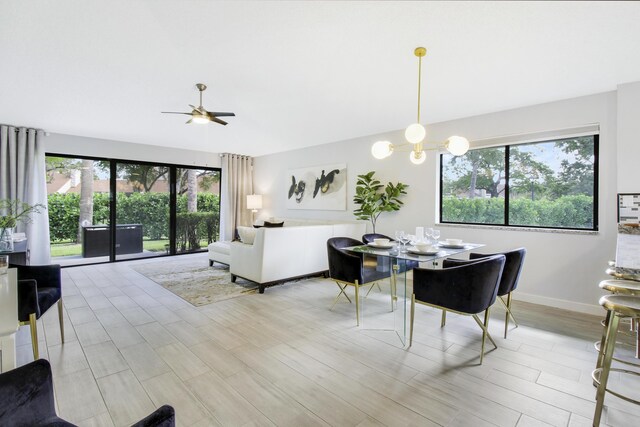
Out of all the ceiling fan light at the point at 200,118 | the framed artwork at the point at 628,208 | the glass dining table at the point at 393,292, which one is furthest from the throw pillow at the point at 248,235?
the framed artwork at the point at 628,208

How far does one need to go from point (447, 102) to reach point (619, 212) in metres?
2.13

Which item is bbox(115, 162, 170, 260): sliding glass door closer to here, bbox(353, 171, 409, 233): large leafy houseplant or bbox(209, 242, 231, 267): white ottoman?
bbox(209, 242, 231, 267): white ottoman

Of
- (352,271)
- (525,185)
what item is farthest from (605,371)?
(525,185)

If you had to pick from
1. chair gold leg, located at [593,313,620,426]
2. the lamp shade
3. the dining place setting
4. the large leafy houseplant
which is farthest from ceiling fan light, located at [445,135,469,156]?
the lamp shade

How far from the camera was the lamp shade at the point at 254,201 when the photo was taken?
7477 millimetres

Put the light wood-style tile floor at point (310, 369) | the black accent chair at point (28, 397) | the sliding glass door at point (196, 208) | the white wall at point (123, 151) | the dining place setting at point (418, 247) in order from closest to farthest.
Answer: the black accent chair at point (28, 397) → the light wood-style tile floor at point (310, 369) → the dining place setting at point (418, 247) → the white wall at point (123, 151) → the sliding glass door at point (196, 208)

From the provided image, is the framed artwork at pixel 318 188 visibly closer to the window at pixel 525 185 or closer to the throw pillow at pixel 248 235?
the window at pixel 525 185

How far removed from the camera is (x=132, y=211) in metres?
6.25

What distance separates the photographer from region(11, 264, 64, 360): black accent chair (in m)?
2.07

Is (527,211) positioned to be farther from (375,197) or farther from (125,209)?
(125,209)

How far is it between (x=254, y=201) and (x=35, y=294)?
548 cm

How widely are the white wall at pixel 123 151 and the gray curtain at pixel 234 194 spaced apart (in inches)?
13.7

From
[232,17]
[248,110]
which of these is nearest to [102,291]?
[248,110]

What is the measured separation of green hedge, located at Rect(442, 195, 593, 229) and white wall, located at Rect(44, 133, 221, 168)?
18.3 feet
